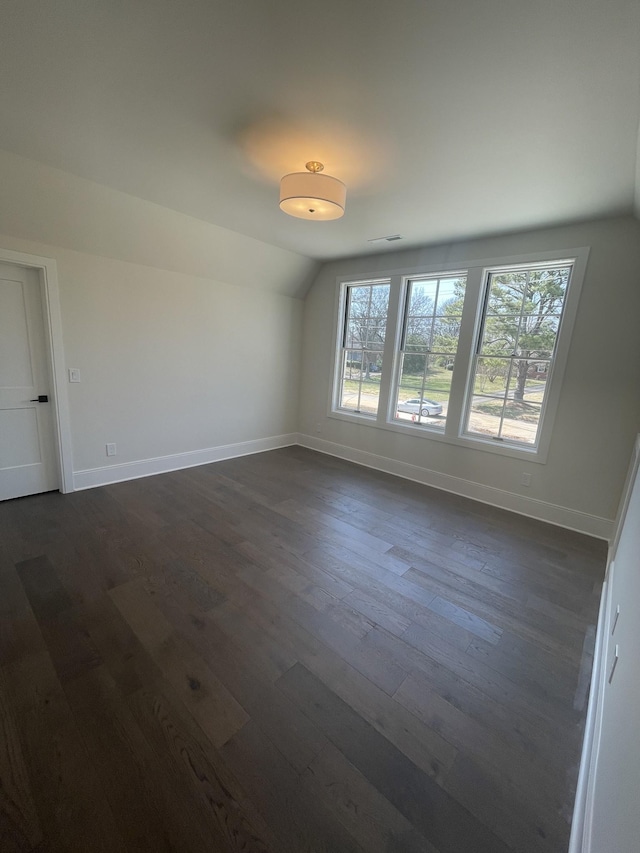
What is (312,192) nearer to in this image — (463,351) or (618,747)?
(463,351)

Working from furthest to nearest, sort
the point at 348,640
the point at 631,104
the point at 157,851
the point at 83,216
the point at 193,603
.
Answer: the point at 83,216
the point at 193,603
the point at 348,640
the point at 631,104
the point at 157,851

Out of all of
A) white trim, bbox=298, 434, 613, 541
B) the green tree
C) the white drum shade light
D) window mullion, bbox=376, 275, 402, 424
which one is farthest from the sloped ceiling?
white trim, bbox=298, 434, 613, 541

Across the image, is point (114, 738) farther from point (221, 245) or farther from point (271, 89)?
point (221, 245)

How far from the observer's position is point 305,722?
4.63 feet

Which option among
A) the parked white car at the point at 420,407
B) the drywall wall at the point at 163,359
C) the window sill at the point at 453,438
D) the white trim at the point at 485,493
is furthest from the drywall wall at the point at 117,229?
the white trim at the point at 485,493

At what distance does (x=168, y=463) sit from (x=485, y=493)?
11.9 feet

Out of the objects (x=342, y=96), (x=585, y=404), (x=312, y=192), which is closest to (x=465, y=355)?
(x=585, y=404)

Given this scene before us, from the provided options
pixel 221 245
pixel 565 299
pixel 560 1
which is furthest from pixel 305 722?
pixel 221 245

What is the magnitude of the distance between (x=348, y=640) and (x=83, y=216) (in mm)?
3723

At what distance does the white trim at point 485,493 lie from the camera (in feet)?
10.3

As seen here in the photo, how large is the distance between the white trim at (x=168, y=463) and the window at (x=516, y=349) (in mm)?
2918

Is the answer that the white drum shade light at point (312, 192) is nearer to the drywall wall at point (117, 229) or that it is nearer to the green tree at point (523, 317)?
the drywall wall at point (117, 229)

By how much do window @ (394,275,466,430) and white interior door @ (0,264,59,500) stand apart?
3754mm

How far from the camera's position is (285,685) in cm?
156
